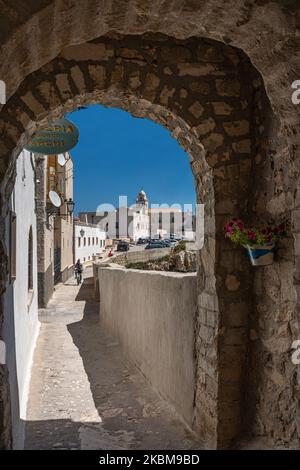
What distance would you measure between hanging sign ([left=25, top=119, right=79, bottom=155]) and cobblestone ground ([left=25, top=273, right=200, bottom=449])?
3107mm

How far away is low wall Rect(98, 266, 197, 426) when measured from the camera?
13.9 feet

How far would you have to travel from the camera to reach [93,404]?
4957mm

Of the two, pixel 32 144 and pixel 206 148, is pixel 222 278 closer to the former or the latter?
pixel 206 148

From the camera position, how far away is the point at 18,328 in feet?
16.0

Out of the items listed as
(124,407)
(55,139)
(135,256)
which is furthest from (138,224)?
(124,407)

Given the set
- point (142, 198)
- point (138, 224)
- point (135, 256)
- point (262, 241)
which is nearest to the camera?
point (262, 241)

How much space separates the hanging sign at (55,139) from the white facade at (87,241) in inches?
833

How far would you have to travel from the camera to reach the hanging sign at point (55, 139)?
16.3 feet

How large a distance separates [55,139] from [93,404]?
10.9 ft

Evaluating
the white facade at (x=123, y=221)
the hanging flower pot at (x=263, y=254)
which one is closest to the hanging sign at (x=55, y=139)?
the hanging flower pot at (x=263, y=254)

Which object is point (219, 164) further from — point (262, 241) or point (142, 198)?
point (142, 198)

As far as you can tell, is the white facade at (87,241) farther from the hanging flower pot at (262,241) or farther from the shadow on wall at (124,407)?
the hanging flower pot at (262,241)

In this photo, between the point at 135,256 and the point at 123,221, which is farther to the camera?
the point at 123,221
